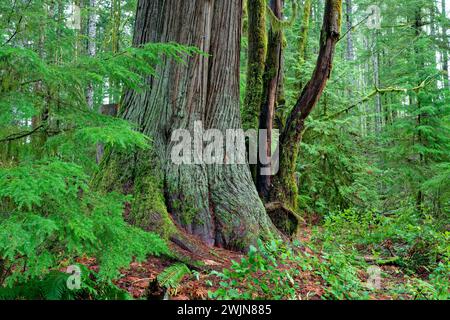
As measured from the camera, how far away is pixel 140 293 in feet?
11.2

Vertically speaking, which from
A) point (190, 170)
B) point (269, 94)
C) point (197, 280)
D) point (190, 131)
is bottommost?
point (197, 280)

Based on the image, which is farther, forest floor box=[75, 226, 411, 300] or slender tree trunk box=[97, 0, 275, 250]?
slender tree trunk box=[97, 0, 275, 250]

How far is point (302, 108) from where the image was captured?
7012 mm

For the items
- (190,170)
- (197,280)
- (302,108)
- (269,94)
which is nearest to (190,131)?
(190,170)

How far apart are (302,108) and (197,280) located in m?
4.23

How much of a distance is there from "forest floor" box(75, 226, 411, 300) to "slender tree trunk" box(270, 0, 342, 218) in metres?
2.54

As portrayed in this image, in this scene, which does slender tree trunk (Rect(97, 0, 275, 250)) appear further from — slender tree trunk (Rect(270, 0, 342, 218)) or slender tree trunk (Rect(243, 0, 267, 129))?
slender tree trunk (Rect(270, 0, 342, 218))

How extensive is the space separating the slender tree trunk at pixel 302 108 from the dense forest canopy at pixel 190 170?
0.03 m

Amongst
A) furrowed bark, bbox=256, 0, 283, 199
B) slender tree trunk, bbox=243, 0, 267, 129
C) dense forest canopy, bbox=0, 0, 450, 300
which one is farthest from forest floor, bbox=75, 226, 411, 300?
slender tree trunk, bbox=243, 0, 267, 129

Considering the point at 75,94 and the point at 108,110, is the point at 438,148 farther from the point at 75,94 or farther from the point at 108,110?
the point at 75,94

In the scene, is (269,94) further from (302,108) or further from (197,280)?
(197,280)

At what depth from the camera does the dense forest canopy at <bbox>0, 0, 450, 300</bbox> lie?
241 centimetres

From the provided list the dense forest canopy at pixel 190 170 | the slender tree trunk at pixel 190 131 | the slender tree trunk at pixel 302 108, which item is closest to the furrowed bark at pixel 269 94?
the dense forest canopy at pixel 190 170
